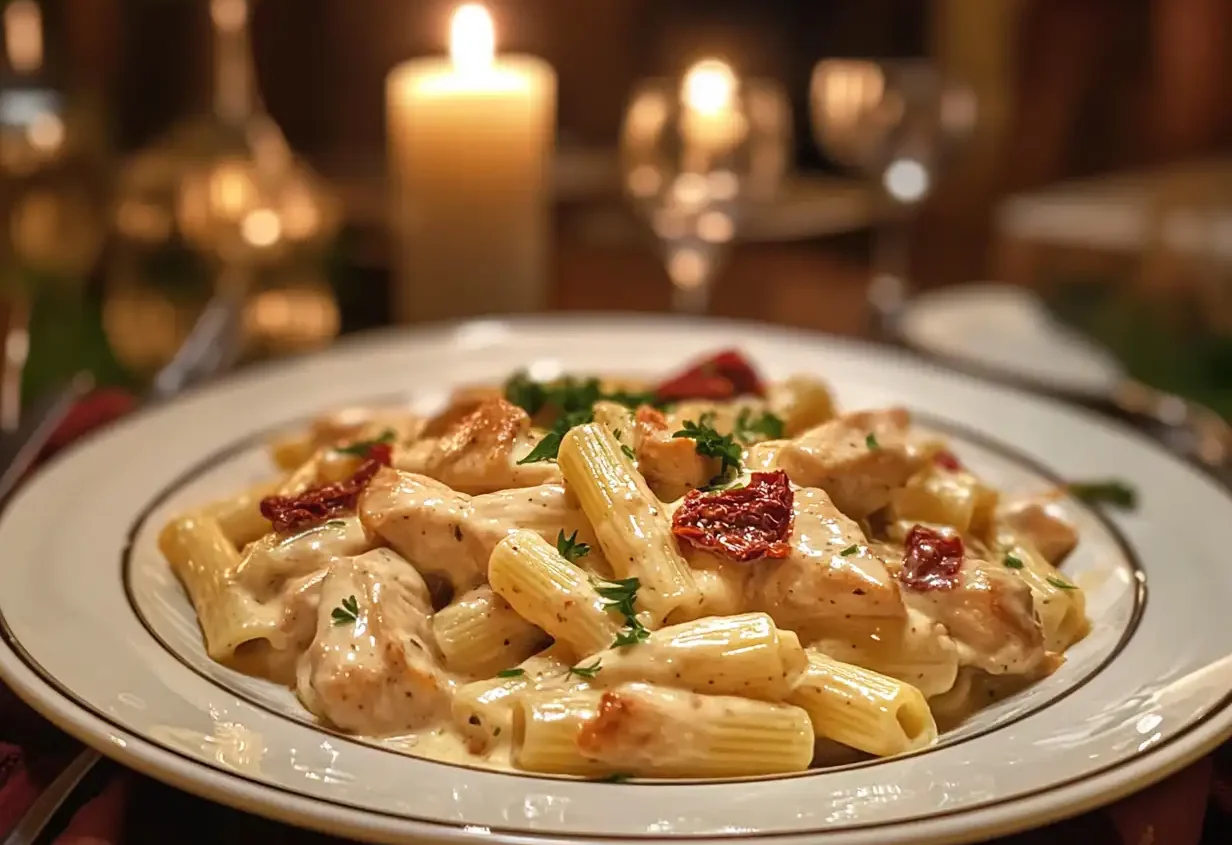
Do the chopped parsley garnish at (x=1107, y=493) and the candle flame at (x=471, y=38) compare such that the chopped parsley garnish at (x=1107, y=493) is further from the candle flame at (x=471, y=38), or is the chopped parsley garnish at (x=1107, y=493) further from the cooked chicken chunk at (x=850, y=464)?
the candle flame at (x=471, y=38)

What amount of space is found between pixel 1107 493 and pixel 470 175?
1.44m

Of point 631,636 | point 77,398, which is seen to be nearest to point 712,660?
point 631,636

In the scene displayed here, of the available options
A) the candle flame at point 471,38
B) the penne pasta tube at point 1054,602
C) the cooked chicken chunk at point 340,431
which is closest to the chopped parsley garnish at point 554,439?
the cooked chicken chunk at point 340,431

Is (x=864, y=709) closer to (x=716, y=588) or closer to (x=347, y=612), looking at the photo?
(x=716, y=588)

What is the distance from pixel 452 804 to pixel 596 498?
1.30 ft

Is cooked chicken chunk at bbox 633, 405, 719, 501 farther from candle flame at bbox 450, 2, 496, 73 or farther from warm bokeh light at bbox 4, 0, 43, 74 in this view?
warm bokeh light at bbox 4, 0, 43, 74

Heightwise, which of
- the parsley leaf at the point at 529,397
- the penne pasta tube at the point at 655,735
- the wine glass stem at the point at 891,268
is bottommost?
the wine glass stem at the point at 891,268

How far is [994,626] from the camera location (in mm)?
1198

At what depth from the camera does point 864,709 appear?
1.08 meters

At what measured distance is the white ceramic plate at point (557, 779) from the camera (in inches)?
34.8

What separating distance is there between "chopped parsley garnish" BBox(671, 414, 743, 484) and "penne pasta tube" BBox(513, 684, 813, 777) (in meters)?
0.30

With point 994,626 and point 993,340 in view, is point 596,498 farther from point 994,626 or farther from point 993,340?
point 993,340

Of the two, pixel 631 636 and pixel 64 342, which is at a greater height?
pixel 631 636

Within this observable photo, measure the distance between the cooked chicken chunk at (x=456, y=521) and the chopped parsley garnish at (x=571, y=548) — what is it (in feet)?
0.04
